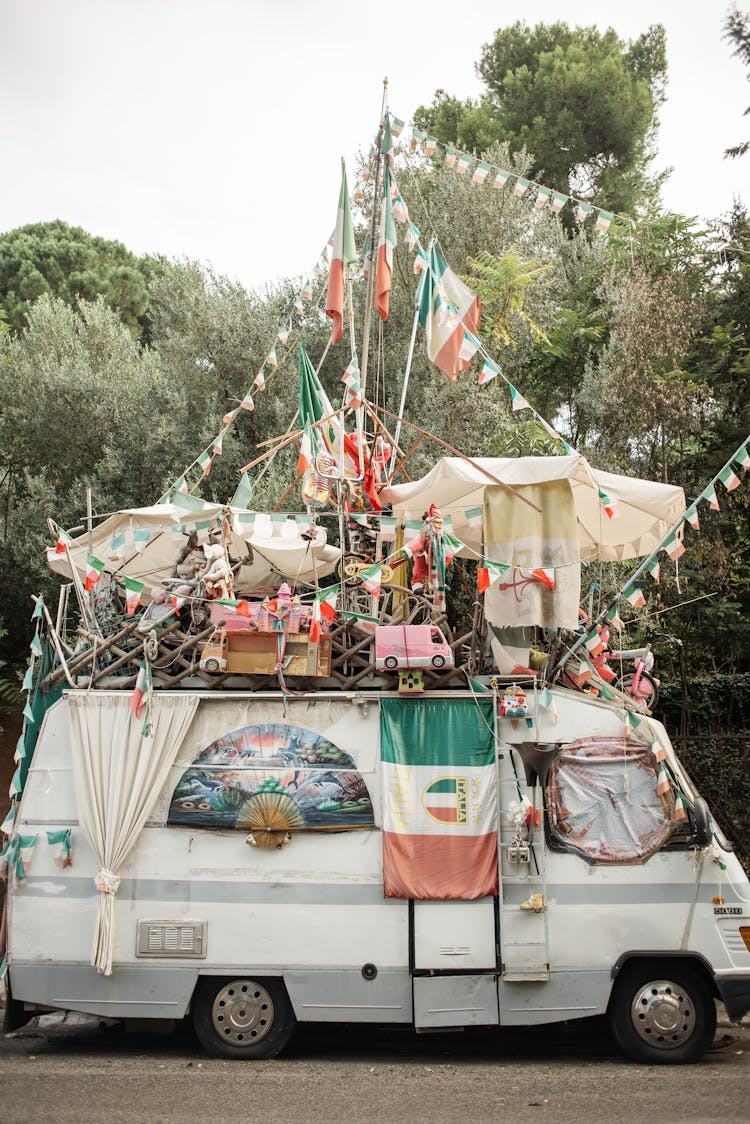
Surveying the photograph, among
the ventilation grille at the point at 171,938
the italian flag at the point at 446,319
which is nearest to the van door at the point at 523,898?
the ventilation grille at the point at 171,938

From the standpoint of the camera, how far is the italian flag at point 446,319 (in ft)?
31.0

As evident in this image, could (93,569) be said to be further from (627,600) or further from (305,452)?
(627,600)

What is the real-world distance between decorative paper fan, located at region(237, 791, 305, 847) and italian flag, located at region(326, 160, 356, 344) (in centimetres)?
453

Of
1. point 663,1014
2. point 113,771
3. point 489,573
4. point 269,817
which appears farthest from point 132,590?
point 663,1014

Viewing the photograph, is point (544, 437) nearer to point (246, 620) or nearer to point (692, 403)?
point (692, 403)

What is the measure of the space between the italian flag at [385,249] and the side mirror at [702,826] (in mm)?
5448

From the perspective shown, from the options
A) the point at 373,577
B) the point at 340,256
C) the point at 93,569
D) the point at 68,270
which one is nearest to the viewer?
the point at 93,569

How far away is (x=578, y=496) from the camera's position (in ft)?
30.8

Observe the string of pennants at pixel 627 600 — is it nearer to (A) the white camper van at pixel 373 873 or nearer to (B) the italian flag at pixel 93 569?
(A) the white camper van at pixel 373 873

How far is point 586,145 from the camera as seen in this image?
28.1 m

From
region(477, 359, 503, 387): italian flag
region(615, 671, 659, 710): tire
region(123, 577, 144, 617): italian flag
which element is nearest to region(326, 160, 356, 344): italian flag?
region(477, 359, 503, 387): italian flag

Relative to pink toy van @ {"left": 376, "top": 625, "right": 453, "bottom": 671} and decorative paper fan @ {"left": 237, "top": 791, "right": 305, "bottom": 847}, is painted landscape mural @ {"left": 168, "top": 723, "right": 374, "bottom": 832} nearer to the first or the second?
decorative paper fan @ {"left": 237, "top": 791, "right": 305, "bottom": 847}

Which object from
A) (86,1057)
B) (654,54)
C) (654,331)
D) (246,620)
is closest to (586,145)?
(654,54)

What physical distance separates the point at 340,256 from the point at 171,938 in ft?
20.5
